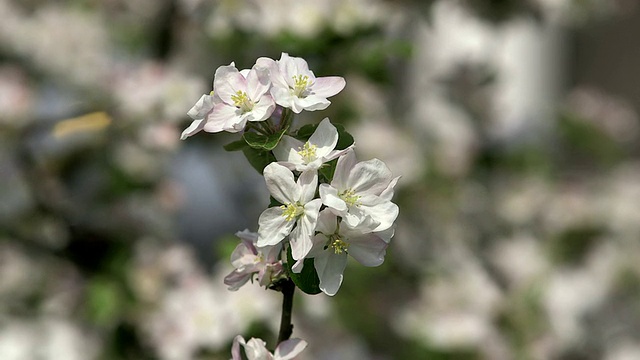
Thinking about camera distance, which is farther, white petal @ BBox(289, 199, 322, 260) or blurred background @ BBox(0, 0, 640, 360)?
blurred background @ BBox(0, 0, 640, 360)

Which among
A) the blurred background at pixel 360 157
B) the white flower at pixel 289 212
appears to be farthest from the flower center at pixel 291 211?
the blurred background at pixel 360 157

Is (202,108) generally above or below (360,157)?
above

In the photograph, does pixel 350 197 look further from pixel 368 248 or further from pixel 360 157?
pixel 360 157

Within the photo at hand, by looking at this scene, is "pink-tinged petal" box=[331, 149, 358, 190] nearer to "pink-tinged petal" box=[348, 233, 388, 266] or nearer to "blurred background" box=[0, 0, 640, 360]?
"pink-tinged petal" box=[348, 233, 388, 266]

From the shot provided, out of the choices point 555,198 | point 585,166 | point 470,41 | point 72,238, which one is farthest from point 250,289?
point 585,166

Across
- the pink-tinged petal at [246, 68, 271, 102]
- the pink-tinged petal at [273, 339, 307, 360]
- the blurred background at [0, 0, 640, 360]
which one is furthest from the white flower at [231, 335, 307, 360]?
the blurred background at [0, 0, 640, 360]

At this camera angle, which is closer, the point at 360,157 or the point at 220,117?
the point at 220,117

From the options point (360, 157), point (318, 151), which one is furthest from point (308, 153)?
point (360, 157)
